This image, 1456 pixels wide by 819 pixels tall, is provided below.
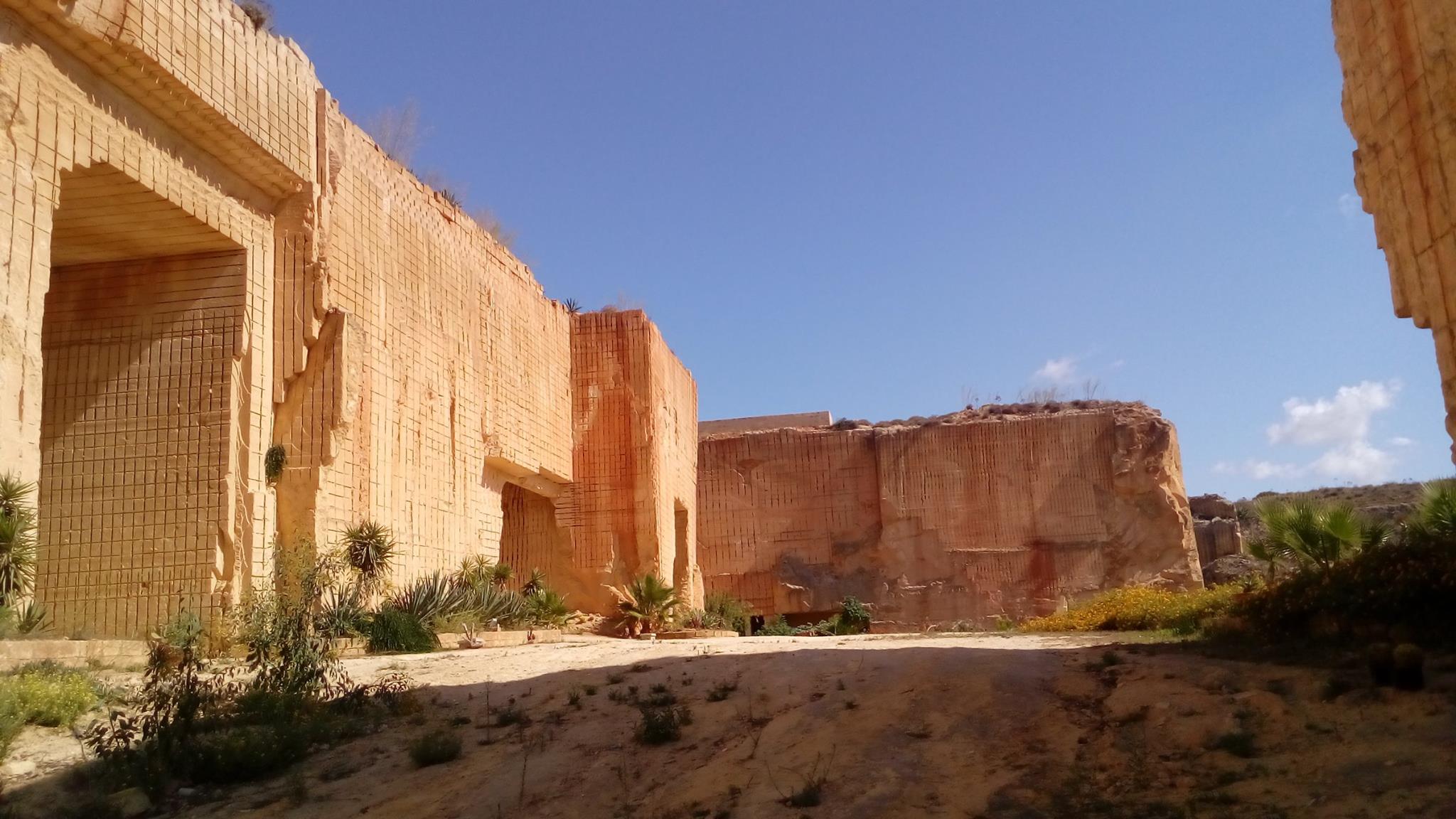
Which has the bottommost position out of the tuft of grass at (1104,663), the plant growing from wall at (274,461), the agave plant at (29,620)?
the tuft of grass at (1104,663)

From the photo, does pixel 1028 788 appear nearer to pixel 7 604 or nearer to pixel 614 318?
pixel 7 604

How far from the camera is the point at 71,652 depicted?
31.4 ft

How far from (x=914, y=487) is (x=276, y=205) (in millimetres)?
18981

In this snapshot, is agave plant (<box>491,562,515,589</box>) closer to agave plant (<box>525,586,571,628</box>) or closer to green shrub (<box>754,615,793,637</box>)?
agave plant (<box>525,586,571,628</box>)

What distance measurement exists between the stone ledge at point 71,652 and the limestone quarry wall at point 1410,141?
36.6 feet

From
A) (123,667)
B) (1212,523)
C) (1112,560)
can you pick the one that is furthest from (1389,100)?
(1212,523)

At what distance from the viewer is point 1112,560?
27906 mm

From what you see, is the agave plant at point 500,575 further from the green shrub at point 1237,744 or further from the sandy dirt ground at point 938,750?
the green shrub at point 1237,744

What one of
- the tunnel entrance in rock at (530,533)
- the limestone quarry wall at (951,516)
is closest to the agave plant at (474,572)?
the tunnel entrance in rock at (530,533)

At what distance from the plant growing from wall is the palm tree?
11465 mm

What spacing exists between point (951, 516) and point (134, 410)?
2043 cm

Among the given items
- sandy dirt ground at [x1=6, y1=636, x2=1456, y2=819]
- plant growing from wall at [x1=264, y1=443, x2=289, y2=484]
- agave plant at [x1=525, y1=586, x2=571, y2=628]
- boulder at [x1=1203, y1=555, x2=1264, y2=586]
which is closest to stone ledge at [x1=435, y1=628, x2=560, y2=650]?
agave plant at [x1=525, y1=586, x2=571, y2=628]

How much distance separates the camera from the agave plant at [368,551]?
14125 mm

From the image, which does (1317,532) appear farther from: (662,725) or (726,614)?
(726,614)
